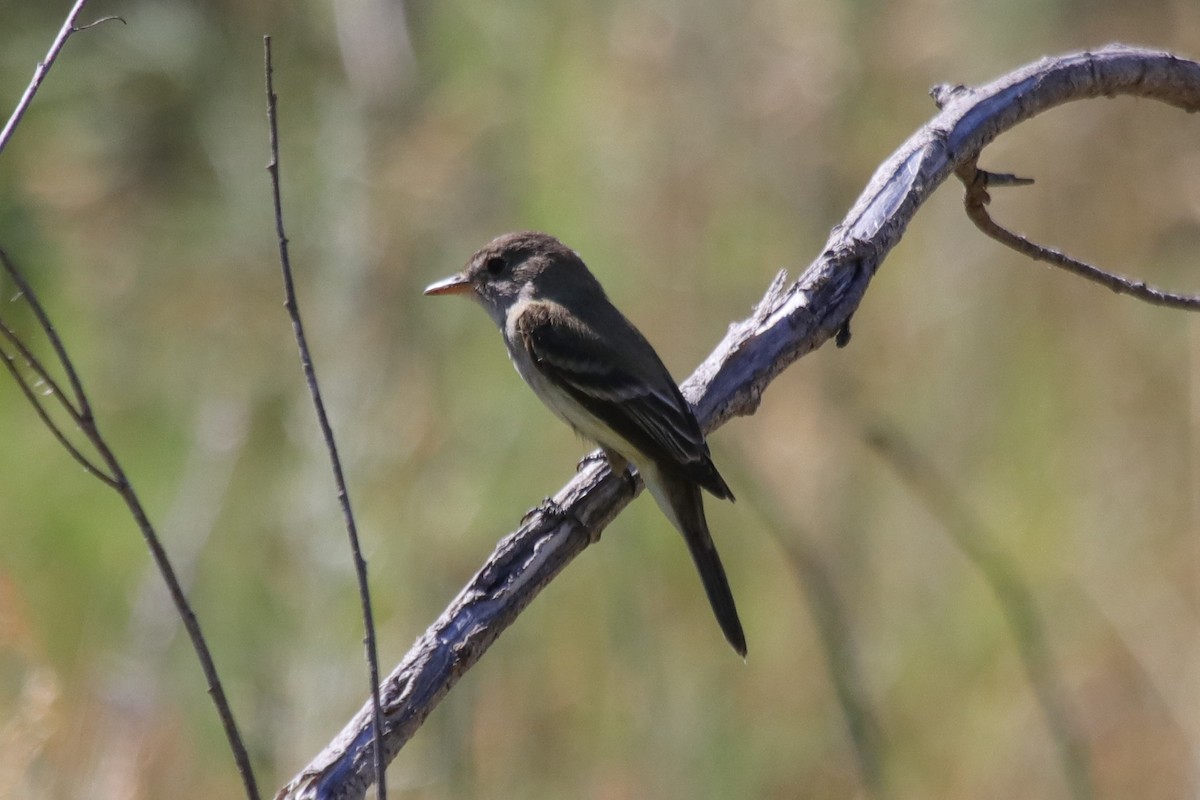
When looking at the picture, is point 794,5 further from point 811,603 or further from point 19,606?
point 19,606

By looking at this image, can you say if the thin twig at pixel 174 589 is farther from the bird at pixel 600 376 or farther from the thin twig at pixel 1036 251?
the thin twig at pixel 1036 251

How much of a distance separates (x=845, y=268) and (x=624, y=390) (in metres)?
1.03

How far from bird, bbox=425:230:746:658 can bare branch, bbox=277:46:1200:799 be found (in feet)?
0.71

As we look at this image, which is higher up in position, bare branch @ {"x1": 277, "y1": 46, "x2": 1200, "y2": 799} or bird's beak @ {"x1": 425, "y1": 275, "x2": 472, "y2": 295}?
bird's beak @ {"x1": 425, "y1": 275, "x2": 472, "y2": 295}

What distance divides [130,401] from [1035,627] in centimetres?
403

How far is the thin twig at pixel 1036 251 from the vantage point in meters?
2.67

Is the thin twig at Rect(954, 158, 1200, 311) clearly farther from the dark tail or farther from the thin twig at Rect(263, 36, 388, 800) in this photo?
the thin twig at Rect(263, 36, 388, 800)

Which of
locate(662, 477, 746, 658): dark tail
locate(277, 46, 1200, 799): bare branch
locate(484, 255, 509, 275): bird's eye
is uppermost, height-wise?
locate(484, 255, 509, 275): bird's eye

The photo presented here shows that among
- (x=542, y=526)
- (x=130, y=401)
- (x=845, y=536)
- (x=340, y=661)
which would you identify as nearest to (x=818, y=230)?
(x=845, y=536)

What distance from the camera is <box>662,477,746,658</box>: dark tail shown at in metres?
3.20

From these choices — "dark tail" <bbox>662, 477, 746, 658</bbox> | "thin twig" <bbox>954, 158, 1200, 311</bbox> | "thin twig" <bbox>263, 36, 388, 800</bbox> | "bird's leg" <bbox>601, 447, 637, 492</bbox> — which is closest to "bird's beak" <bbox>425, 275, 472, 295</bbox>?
"bird's leg" <bbox>601, 447, 637, 492</bbox>

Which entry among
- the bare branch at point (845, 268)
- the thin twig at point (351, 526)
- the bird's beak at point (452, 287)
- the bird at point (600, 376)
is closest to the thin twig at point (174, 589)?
the thin twig at point (351, 526)

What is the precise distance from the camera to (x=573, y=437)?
5.07 m

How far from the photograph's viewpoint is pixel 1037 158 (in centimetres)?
602
